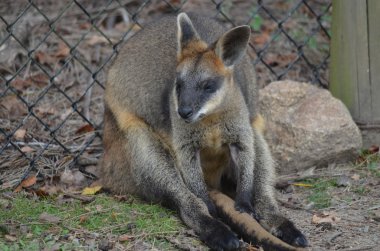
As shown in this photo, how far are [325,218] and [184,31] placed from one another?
5.62 ft

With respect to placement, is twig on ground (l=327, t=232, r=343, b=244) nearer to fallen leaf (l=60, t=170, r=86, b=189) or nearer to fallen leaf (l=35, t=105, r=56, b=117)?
fallen leaf (l=60, t=170, r=86, b=189)

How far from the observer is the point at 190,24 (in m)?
5.68

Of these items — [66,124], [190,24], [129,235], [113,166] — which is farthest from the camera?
[66,124]

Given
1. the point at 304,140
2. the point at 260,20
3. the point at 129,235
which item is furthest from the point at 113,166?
the point at 260,20

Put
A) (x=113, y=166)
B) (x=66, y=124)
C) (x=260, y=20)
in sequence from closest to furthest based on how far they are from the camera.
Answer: (x=113, y=166) → (x=66, y=124) → (x=260, y=20)

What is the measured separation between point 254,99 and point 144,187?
3.82 feet

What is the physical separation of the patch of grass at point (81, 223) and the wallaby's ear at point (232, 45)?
4.00ft

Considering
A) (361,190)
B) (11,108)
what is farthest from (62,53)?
(361,190)

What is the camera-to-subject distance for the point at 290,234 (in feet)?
17.5

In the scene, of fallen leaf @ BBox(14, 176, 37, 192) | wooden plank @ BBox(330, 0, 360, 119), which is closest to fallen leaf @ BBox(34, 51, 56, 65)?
fallen leaf @ BBox(14, 176, 37, 192)

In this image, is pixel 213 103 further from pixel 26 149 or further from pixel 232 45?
pixel 26 149

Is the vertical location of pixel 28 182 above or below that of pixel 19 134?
below

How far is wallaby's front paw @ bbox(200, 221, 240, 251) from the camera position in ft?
16.9

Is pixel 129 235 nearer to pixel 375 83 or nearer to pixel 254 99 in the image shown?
pixel 254 99
